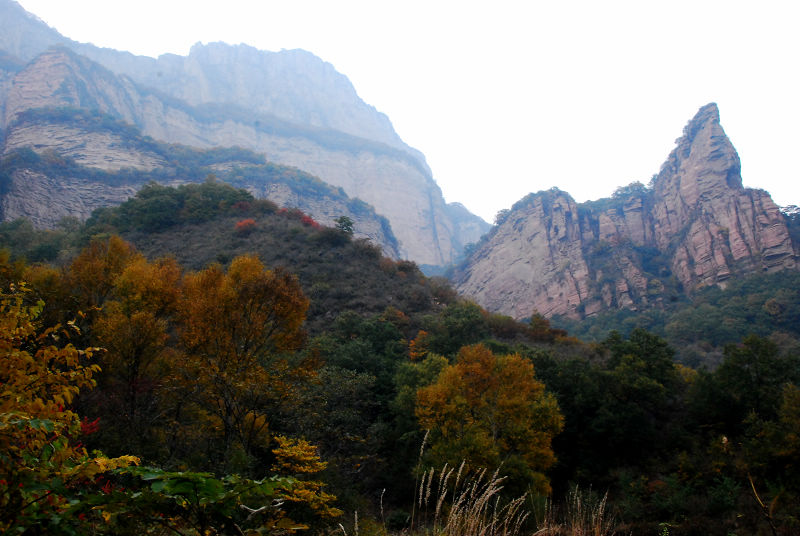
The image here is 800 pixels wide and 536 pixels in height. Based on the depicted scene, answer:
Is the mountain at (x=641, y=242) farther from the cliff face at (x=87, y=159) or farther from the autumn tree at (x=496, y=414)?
the autumn tree at (x=496, y=414)

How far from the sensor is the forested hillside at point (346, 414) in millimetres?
3436

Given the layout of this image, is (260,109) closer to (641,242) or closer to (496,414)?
(641,242)

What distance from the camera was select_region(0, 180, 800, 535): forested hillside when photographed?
11.3 ft

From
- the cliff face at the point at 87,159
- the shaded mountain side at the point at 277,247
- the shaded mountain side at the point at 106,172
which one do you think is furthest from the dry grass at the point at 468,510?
the cliff face at the point at 87,159

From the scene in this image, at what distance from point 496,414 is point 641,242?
75.8 m

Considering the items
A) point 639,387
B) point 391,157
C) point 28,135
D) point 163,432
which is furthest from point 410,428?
point 391,157

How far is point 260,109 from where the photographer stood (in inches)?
5640

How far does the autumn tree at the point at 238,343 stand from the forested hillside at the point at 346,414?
0.21 feet

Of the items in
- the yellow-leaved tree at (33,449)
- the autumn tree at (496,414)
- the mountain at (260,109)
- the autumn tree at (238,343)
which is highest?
the mountain at (260,109)

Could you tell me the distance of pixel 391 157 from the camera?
137 metres

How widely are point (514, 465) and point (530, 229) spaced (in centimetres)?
7856

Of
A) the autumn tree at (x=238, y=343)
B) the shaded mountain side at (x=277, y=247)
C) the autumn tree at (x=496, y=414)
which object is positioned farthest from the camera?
the shaded mountain side at (x=277, y=247)

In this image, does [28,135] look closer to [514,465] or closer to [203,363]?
[203,363]

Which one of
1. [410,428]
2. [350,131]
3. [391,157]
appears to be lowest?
[410,428]
